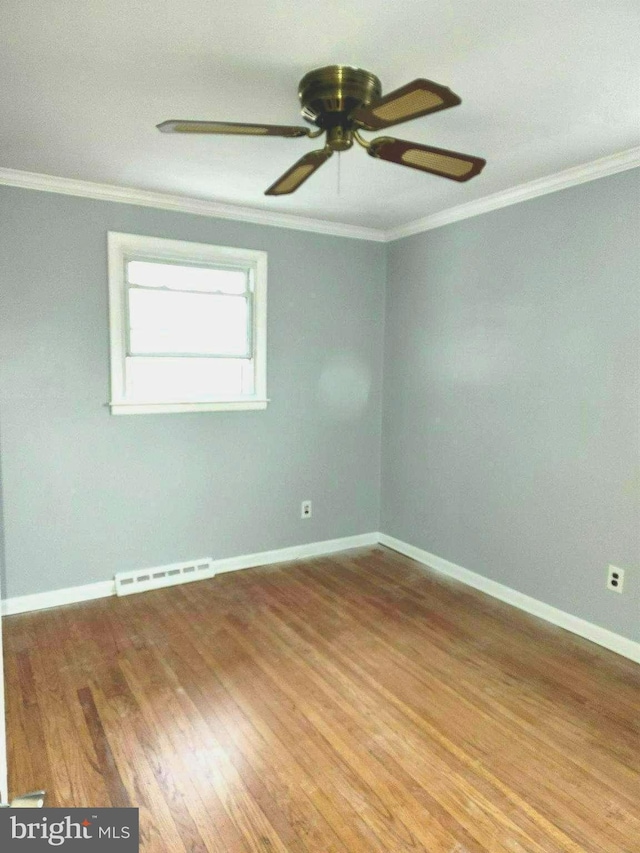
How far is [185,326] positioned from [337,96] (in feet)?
6.83

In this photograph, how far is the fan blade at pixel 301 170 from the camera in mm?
1833

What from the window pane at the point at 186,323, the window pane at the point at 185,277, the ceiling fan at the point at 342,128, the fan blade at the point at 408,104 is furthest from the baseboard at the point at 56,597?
the fan blade at the point at 408,104

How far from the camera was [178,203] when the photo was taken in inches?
137

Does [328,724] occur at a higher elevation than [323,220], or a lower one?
lower

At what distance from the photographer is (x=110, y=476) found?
3.44 m

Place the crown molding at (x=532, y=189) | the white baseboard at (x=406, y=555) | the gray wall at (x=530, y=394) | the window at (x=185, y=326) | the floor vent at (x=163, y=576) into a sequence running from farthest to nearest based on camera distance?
the floor vent at (x=163, y=576), the window at (x=185, y=326), the white baseboard at (x=406, y=555), the gray wall at (x=530, y=394), the crown molding at (x=532, y=189)

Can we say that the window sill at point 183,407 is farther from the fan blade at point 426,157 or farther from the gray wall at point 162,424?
the fan blade at point 426,157

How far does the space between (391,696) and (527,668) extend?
75 centimetres

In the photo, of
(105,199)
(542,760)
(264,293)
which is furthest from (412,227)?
(542,760)

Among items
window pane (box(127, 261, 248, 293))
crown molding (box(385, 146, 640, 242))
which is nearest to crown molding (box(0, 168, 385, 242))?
window pane (box(127, 261, 248, 293))

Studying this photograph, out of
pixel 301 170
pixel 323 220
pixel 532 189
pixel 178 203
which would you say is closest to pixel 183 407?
pixel 178 203

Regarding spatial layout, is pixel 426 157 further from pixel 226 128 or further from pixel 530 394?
pixel 530 394

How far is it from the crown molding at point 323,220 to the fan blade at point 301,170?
1532 millimetres

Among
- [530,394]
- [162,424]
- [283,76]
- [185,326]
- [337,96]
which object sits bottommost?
[162,424]
